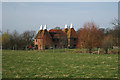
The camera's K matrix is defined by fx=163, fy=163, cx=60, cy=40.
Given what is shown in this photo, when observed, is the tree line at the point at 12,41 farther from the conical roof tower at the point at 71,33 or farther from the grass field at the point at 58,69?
the grass field at the point at 58,69

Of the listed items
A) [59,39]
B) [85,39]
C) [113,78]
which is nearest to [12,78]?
[113,78]

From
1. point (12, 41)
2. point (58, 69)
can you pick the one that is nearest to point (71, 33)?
point (12, 41)

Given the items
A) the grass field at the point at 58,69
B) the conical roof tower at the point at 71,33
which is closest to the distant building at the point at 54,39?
the conical roof tower at the point at 71,33

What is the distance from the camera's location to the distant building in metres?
38.2

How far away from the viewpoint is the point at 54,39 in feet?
160

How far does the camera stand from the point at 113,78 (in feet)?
22.3

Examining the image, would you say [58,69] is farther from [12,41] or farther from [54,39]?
[54,39]

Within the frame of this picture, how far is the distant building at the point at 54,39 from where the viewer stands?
38188 millimetres

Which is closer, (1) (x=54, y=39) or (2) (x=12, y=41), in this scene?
(2) (x=12, y=41)

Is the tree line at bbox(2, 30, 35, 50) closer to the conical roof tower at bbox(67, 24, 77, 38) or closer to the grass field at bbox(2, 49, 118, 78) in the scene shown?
the conical roof tower at bbox(67, 24, 77, 38)

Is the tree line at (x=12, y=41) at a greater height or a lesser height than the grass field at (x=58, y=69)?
greater

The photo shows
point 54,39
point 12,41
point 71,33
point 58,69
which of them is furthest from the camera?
point 71,33

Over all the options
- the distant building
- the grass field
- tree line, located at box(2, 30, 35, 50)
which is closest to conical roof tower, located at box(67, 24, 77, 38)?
the distant building

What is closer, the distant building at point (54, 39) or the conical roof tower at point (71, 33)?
the distant building at point (54, 39)
